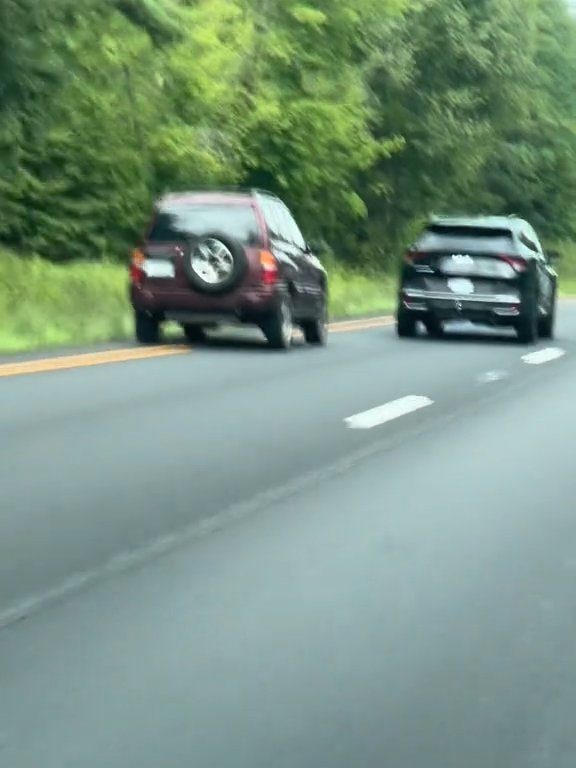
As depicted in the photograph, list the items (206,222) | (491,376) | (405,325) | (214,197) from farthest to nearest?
(405,325) < (214,197) < (206,222) < (491,376)

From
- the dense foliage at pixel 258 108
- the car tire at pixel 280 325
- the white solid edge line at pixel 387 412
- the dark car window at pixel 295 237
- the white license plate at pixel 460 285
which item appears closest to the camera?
the white solid edge line at pixel 387 412

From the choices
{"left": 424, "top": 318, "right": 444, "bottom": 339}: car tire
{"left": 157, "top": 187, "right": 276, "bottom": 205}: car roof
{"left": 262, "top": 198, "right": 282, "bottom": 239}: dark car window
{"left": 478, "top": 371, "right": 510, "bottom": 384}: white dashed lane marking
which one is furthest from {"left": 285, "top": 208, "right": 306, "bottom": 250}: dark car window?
{"left": 478, "top": 371, "right": 510, "bottom": 384}: white dashed lane marking

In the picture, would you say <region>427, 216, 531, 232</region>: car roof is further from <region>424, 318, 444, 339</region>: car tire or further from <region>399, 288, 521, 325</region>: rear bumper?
<region>424, 318, 444, 339</region>: car tire

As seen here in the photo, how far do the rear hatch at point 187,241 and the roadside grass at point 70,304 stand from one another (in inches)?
47.4

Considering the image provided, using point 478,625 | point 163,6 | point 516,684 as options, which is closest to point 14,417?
point 478,625

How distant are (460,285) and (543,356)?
2379 mm

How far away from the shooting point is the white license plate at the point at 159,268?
21.0 meters

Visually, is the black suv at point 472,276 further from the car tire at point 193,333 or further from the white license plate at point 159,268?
the white license plate at point 159,268

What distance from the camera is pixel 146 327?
846 inches

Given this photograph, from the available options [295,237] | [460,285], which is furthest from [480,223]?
[295,237]

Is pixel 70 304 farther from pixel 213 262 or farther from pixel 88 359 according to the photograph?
pixel 88 359

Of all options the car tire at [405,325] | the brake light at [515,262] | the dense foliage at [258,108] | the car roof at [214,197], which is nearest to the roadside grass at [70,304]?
the car roof at [214,197]

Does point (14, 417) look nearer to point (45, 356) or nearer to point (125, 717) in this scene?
point (45, 356)

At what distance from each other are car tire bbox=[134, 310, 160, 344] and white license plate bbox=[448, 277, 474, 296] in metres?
4.87
